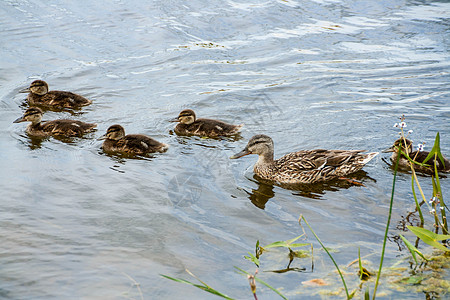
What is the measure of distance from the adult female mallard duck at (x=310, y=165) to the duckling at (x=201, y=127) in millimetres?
934

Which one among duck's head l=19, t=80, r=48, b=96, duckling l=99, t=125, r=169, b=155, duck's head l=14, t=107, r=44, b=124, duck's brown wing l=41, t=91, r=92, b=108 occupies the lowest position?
duckling l=99, t=125, r=169, b=155

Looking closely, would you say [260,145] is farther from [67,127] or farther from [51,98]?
[51,98]

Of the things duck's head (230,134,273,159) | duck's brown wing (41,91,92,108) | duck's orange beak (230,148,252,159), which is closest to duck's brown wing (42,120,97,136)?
duck's brown wing (41,91,92,108)

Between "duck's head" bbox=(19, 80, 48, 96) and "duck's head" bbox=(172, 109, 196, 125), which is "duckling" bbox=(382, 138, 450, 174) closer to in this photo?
"duck's head" bbox=(172, 109, 196, 125)

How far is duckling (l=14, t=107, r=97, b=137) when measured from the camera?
6852mm

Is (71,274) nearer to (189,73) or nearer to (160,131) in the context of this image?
(160,131)

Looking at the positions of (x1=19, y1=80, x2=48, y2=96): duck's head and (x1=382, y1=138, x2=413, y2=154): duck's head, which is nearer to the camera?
(x1=382, y1=138, x2=413, y2=154): duck's head

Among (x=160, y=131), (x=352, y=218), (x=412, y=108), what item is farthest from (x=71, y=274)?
(x=412, y=108)

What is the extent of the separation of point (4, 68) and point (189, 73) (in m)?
2.98

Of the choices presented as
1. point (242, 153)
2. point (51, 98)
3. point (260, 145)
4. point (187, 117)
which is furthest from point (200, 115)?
point (51, 98)

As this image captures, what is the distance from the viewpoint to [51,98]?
26.2ft

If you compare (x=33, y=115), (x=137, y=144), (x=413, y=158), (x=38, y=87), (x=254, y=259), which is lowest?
(x=254, y=259)

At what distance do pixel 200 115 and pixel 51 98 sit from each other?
2.12 metres

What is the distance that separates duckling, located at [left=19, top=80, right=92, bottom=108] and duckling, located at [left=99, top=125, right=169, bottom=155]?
60.7 inches
